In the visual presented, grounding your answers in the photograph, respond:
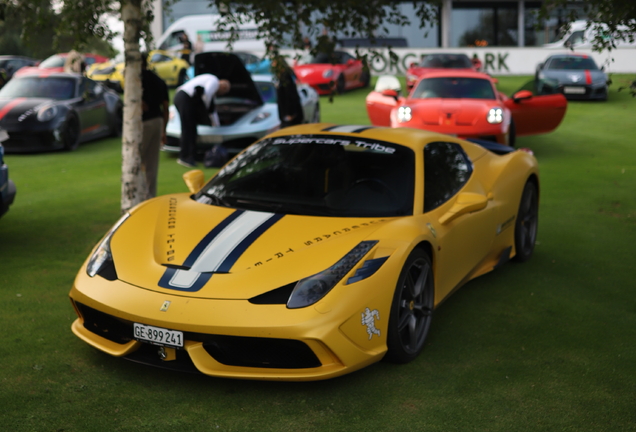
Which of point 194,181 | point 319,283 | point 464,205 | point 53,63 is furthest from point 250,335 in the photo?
point 53,63

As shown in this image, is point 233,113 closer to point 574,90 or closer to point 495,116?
point 495,116

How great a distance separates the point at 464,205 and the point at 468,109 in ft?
21.5

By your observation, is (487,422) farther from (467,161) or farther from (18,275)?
(18,275)

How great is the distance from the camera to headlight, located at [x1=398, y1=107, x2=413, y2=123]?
35.7ft

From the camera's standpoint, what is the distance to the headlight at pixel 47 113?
12.2 m

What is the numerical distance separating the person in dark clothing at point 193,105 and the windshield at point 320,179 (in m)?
6.04

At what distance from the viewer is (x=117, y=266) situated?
3.90 m

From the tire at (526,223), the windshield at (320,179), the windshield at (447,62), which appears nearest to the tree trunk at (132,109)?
the windshield at (320,179)

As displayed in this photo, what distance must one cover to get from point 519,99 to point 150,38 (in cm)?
618

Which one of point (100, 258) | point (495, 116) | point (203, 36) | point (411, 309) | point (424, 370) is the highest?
point (203, 36)

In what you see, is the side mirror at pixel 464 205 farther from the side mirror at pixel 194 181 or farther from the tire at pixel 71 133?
the tire at pixel 71 133

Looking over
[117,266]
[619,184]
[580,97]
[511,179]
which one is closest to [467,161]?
[511,179]

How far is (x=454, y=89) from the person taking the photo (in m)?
11.7

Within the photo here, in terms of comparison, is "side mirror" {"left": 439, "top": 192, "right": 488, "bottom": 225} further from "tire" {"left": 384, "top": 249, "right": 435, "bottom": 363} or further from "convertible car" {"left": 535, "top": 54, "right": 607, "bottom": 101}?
"convertible car" {"left": 535, "top": 54, "right": 607, "bottom": 101}
